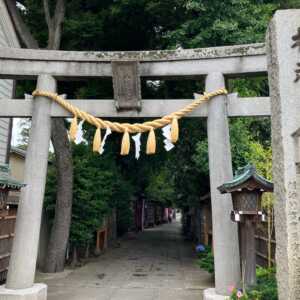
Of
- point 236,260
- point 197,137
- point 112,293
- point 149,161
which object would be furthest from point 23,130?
point 236,260

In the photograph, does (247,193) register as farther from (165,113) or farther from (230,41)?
(230,41)

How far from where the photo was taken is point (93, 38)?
1504 centimetres

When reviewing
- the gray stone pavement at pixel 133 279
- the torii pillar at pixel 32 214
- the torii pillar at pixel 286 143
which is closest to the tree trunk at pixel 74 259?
the gray stone pavement at pixel 133 279

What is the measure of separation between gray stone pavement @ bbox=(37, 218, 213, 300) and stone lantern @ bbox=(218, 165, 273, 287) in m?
2.32

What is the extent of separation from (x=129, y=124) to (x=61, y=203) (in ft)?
19.9

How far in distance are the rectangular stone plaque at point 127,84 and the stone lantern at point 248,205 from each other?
9.05 feet

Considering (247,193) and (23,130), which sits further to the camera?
(23,130)

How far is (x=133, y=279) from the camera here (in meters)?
10.6

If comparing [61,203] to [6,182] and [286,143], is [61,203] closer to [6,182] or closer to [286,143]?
[6,182]

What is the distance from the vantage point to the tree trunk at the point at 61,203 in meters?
A: 11.9

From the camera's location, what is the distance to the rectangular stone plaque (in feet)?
24.8

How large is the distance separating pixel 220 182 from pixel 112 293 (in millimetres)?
4142

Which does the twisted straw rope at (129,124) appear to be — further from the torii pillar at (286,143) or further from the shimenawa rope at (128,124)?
the torii pillar at (286,143)

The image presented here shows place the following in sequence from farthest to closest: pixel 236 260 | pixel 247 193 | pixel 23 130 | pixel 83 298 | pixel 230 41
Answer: pixel 23 130 → pixel 230 41 → pixel 83 298 → pixel 236 260 → pixel 247 193
